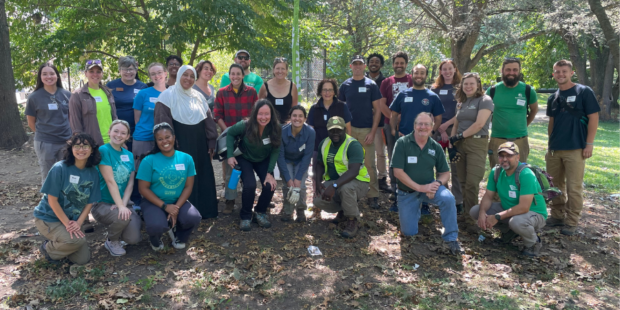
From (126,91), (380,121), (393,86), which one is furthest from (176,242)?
(393,86)

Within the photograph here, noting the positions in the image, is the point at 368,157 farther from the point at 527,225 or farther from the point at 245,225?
the point at 527,225

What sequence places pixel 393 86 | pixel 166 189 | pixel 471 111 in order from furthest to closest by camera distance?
pixel 393 86 → pixel 471 111 → pixel 166 189

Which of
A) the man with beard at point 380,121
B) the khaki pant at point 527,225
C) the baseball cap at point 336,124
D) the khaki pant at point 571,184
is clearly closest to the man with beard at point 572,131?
the khaki pant at point 571,184

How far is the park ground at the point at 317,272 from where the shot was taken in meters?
3.74

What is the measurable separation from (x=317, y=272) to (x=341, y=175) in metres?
1.39

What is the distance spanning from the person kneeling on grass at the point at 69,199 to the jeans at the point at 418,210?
3.52 meters

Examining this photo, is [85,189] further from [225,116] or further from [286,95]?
[286,95]

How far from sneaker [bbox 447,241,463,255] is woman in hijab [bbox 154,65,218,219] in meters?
3.03

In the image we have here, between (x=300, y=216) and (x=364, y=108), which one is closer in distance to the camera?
(x=300, y=216)

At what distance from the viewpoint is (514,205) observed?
4.88 metres

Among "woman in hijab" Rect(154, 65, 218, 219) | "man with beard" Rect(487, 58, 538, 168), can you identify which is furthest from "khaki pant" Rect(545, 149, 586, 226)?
"woman in hijab" Rect(154, 65, 218, 219)

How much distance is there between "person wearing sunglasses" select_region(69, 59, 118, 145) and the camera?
5043 millimetres

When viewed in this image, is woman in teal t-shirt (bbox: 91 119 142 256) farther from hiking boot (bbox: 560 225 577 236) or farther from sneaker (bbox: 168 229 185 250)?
hiking boot (bbox: 560 225 577 236)

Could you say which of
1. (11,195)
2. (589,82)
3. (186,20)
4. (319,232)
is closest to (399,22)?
(186,20)
